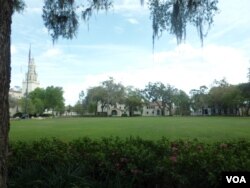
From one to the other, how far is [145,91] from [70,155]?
11003 centimetres

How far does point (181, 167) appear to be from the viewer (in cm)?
509

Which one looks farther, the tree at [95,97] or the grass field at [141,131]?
the tree at [95,97]

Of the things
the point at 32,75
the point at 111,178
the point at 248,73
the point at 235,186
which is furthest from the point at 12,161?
the point at 32,75

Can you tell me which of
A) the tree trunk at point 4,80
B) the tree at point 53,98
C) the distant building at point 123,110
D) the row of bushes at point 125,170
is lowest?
the row of bushes at point 125,170

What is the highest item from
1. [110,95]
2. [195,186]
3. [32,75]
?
[32,75]

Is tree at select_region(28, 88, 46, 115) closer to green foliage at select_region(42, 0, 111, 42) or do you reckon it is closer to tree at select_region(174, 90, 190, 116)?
tree at select_region(174, 90, 190, 116)

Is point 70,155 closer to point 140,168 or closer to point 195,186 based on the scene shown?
point 140,168

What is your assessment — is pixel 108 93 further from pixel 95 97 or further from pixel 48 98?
pixel 48 98

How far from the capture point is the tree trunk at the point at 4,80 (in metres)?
3.99

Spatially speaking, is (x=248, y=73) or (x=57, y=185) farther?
(x=248, y=73)

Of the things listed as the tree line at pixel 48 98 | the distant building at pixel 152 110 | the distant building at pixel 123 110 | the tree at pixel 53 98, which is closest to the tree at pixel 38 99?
the tree line at pixel 48 98

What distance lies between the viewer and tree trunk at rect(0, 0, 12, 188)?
3994 mm

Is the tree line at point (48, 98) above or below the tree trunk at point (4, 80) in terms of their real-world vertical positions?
above

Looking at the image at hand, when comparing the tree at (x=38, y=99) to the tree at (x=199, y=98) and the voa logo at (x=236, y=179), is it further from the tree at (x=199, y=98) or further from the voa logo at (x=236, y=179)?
the voa logo at (x=236, y=179)
